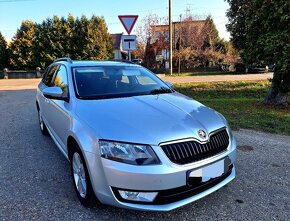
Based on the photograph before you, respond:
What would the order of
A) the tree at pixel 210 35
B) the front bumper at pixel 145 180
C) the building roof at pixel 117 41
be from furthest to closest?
the building roof at pixel 117 41 < the tree at pixel 210 35 < the front bumper at pixel 145 180

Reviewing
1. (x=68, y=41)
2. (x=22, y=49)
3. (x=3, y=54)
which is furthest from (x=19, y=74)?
(x=68, y=41)

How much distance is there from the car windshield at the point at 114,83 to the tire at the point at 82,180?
0.80 meters

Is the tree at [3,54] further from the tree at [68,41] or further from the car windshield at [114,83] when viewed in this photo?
the car windshield at [114,83]

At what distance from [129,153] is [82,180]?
85 centimetres

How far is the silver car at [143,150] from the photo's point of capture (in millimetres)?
2580

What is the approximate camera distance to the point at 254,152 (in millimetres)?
4820

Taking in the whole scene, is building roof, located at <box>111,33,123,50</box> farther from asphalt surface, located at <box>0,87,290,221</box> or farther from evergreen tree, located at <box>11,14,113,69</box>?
asphalt surface, located at <box>0,87,290,221</box>

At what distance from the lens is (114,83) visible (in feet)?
13.3

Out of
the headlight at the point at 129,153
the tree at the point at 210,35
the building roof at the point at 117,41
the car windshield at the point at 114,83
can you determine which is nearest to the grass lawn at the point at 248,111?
the car windshield at the point at 114,83

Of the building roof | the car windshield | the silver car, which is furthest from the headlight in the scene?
the building roof

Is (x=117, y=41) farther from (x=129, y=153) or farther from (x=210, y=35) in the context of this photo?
(x=129, y=153)

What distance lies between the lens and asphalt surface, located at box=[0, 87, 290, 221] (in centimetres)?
297

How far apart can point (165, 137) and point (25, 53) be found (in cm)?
3740

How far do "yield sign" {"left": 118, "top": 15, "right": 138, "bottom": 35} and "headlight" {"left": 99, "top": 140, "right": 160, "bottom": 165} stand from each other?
6105 mm
